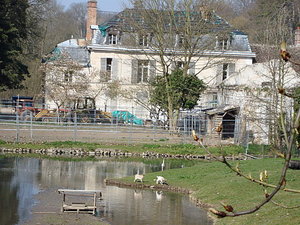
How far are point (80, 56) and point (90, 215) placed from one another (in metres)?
37.6

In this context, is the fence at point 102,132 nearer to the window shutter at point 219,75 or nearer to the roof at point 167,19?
the roof at point 167,19

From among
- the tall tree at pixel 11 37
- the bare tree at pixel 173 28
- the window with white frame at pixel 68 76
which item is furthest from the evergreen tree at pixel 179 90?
the window with white frame at pixel 68 76

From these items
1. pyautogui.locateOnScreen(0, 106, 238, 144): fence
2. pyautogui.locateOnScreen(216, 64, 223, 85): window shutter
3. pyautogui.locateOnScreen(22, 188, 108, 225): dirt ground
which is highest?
pyautogui.locateOnScreen(216, 64, 223, 85): window shutter

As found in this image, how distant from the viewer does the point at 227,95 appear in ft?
139

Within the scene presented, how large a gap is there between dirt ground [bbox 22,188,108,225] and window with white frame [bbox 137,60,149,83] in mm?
30732

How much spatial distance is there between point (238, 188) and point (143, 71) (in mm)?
31502

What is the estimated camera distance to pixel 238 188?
17625 millimetres

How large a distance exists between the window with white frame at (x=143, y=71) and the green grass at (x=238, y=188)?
2418cm

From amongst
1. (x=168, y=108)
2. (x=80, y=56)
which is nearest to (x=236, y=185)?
(x=168, y=108)

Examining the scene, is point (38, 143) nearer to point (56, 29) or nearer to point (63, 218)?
point (63, 218)

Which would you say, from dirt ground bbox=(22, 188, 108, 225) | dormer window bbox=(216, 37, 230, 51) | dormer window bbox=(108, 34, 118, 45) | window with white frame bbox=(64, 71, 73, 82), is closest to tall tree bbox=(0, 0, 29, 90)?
window with white frame bbox=(64, 71, 73, 82)

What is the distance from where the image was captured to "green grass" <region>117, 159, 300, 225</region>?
13.5 m

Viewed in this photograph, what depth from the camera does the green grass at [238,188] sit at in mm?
13483

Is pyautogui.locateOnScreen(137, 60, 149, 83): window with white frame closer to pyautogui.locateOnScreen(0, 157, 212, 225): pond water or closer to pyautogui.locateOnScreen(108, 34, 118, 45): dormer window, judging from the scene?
pyautogui.locateOnScreen(108, 34, 118, 45): dormer window
